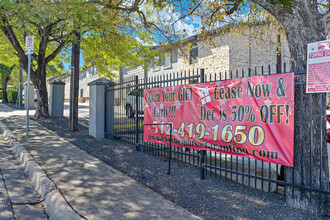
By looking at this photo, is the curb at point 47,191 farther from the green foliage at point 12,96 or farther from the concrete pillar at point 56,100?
the green foliage at point 12,96

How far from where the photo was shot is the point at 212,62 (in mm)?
20250

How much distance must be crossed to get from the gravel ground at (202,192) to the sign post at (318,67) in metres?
1.73

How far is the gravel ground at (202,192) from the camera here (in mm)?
3549

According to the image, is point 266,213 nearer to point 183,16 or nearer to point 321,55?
point 321,55

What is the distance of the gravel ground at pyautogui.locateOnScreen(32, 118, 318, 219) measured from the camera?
3549 mm

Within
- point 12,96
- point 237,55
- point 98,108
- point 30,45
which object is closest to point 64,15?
point 30,45

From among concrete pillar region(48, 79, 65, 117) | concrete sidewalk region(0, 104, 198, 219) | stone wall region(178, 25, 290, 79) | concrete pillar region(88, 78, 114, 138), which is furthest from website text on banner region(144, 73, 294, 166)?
stone wall region(178, 25, 290, 79)

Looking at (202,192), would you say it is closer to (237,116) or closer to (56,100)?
(237,116)

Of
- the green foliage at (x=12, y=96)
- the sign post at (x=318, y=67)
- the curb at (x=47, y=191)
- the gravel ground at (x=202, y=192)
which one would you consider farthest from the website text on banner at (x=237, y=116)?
the green foliage at (x=12, y=96)

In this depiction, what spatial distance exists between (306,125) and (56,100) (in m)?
14.2

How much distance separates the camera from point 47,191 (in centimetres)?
416

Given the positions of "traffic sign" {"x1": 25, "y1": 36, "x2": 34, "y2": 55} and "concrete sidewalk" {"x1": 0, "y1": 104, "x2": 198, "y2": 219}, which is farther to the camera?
"traffic sign" {"x1": 25, "y1": 36, "x2": 34, "y2": 55}

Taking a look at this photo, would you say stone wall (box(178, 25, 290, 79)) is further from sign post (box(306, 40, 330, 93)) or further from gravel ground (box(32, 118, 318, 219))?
sign post (box(306, 40, 330, 93))

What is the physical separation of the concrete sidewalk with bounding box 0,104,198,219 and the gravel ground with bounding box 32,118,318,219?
264 mm
